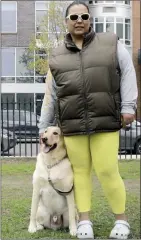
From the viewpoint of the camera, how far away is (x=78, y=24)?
14.3 ft

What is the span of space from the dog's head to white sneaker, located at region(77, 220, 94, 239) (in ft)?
2.39

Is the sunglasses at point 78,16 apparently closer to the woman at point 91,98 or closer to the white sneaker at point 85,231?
the woman at point 91,98

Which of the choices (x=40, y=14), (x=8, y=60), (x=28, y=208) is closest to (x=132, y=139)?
(x=40, y=14)

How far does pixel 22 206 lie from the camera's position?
6.31m

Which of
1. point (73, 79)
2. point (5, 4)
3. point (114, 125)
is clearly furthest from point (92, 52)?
point (5, 4)

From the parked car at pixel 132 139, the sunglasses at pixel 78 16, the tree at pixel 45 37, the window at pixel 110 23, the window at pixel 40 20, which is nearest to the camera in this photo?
the sunglasses at pixel 78 16

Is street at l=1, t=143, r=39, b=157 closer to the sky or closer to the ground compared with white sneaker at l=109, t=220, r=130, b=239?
closer to the ground

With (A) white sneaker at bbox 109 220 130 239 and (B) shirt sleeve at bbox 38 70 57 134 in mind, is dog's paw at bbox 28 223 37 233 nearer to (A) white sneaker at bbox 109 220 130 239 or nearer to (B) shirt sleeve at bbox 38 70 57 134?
(A) white sneaker at bbox 109 220 130 239

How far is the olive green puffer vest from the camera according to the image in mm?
4234

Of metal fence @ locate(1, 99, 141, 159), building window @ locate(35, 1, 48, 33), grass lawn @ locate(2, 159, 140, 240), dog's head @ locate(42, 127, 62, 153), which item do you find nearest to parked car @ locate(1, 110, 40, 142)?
metal fence @ locate(1, 99, 141, 159)

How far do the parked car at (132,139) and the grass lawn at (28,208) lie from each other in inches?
162

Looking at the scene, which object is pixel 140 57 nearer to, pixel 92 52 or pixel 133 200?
pixel 133 200

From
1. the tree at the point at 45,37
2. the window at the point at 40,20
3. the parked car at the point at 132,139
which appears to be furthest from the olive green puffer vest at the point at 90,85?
the window at the point at 40,20

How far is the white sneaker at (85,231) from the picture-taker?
14.6ft
